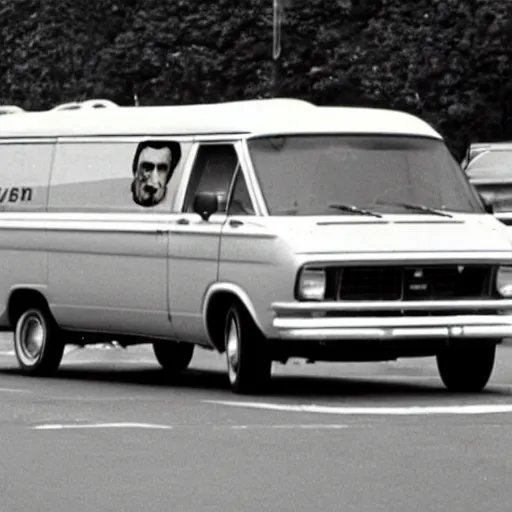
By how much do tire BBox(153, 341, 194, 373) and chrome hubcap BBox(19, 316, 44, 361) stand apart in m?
1.01

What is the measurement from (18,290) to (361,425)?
6.44 m

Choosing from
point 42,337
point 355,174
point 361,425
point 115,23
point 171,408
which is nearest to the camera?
point 361,425

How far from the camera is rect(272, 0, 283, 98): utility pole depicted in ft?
169

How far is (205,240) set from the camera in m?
18.2

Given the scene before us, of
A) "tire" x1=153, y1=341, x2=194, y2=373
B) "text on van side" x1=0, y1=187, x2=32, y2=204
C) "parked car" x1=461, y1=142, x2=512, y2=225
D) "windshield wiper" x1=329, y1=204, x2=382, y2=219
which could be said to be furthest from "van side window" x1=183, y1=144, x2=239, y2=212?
"parked car" x1=461, y1=142, x2=512, y2=225

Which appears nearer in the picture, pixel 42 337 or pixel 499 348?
pixel 42 337

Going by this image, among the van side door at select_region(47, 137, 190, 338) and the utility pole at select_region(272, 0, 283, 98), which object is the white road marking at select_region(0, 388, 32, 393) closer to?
the van side door at select_region(47, 137, 190, 338)

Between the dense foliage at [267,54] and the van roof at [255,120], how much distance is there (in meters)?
29.4

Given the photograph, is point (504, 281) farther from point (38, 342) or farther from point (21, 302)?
point (21, 302)

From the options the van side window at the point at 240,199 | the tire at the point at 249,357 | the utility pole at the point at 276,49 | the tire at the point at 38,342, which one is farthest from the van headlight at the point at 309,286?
the utility pole at the point at 276,49

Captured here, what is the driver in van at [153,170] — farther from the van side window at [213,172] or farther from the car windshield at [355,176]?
the car windshield at [355,176]

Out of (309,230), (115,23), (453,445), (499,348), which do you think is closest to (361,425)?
(453,445)

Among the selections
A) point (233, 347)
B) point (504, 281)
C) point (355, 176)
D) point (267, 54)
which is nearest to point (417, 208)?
point (355, 176)

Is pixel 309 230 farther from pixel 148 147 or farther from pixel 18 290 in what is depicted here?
pixel 18 290
